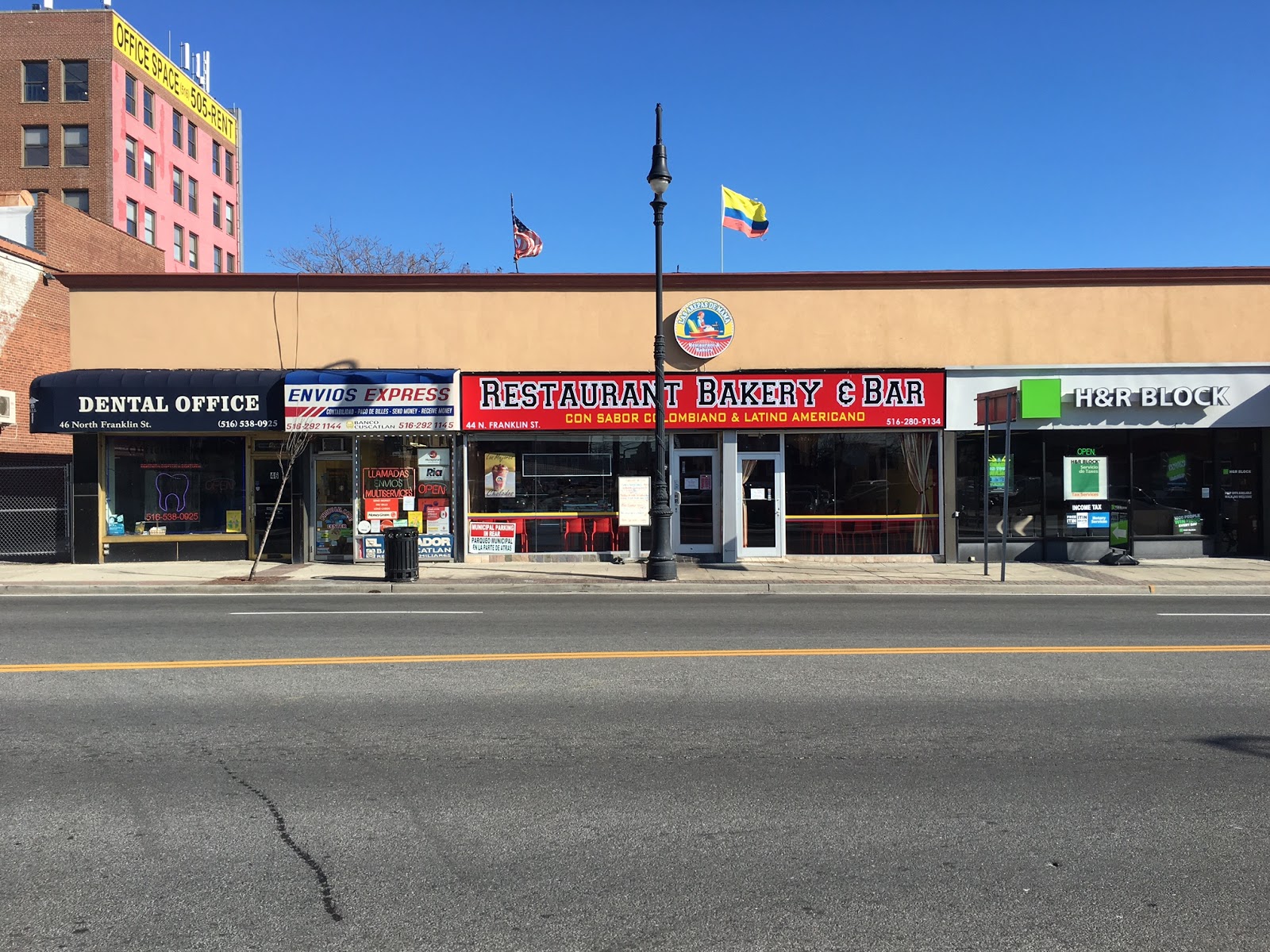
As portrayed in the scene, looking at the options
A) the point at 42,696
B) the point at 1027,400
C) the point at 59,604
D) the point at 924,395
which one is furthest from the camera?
the point at 924,395

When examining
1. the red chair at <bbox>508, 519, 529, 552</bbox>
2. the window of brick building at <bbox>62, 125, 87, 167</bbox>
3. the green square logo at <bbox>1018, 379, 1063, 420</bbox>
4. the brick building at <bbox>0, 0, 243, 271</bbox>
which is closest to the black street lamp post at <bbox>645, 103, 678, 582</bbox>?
the red chair at <bbox>508, 519, 529, 552</bbox>

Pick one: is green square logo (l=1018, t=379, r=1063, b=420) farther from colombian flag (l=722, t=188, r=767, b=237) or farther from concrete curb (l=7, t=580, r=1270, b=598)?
colombian flag (l=722, t=188, r=767, b=237)

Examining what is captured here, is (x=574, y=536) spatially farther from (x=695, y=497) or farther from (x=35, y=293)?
(x=35, y=293)

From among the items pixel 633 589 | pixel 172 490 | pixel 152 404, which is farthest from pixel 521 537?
pixel 152 404

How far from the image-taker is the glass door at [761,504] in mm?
18766

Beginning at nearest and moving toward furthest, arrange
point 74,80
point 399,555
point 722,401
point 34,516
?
point 399,555 → point 722,401 → point 34,516 → point 74,80

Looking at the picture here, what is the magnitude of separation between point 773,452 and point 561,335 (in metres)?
4.88

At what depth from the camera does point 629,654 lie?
29.1ft

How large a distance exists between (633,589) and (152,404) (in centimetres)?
1006

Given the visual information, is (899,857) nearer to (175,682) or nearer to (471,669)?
(471,669)

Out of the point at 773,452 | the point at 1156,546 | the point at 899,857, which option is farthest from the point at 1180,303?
the point at 899,857

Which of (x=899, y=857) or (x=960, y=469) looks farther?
(x=960, y=469)

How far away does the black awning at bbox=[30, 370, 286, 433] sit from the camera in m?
17.8

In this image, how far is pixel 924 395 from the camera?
18.6 metres
